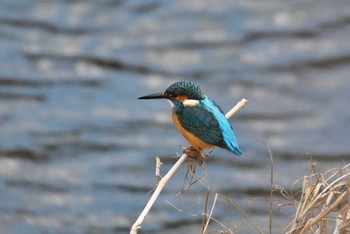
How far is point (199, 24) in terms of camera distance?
8.58 metres

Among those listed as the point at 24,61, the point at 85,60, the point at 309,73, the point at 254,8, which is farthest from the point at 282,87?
the point at 24,61

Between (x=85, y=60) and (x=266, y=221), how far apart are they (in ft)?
7.57

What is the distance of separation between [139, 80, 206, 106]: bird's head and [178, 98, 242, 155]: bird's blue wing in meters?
0.03

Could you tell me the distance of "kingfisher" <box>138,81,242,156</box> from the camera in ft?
9.82

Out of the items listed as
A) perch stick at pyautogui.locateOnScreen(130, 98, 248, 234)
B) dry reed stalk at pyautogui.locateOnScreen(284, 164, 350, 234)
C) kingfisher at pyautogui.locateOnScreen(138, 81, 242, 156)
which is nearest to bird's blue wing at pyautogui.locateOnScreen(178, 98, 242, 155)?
kingfisher at pyautogui.locateOnScreen(138, 81, 242, 156)

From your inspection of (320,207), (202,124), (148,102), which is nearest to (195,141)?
(202,124)

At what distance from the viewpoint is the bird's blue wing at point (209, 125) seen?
299 cm

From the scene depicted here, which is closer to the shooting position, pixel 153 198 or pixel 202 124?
pixel 153 198

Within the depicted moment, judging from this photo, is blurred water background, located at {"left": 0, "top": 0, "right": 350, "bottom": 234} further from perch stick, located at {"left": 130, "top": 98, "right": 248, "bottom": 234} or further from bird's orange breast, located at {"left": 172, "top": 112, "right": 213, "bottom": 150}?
perch stick, located at {"left": 130, "top": 98, "right": 248, "bottom": 234}

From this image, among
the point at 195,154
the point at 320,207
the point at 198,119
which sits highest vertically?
the point at 198,119

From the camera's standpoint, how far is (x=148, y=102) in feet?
26.3

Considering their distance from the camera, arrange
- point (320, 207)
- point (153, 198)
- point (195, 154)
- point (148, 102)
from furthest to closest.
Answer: point (148, 102) → point (195, 154) → point (320, 207) → point (153, 198)

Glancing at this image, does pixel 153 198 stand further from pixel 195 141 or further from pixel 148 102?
pixel 148 102

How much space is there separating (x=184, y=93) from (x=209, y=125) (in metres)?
0.13
